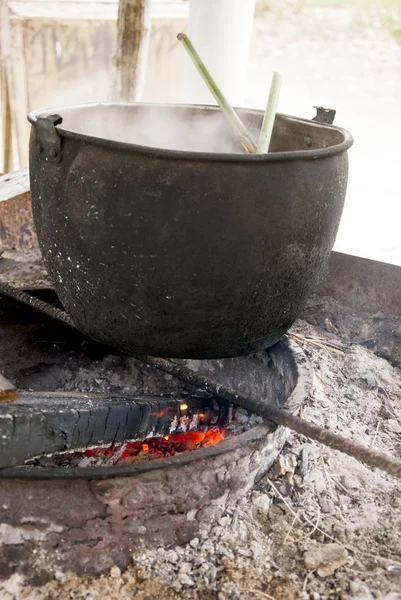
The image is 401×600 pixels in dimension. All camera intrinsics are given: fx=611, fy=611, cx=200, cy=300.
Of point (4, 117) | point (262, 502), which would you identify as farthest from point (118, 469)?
point (4, 117)

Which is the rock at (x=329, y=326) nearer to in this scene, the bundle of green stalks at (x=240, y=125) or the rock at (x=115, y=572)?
the bundle of green stalks at (x=240, y=125)

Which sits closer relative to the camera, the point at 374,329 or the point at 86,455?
the point at 86,455

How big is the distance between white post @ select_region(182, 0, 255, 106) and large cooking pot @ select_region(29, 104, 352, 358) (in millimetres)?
3060

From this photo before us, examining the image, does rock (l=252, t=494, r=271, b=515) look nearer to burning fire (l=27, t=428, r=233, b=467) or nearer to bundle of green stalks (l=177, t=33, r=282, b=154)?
burning fire (l=27, t=428, r=233, b=467)

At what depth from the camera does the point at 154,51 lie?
712 centimetres

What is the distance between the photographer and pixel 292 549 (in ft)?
5.49

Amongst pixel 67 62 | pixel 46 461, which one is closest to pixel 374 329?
pixel 46 461

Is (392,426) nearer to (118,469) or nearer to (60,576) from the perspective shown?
(118,469)

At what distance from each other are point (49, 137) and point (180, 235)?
0.44 meters

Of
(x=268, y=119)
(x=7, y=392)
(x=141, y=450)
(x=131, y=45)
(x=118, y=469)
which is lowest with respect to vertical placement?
(x=141, y=450)

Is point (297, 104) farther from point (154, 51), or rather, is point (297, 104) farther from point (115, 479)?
point (115, 479)

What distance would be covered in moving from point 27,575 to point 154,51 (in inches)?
262

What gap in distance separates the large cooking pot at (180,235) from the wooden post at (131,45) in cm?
293

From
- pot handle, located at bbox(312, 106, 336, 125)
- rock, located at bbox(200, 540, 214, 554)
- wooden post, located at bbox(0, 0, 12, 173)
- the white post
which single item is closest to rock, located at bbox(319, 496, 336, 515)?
rock, located at bbox(200, 540, 214, 554)
